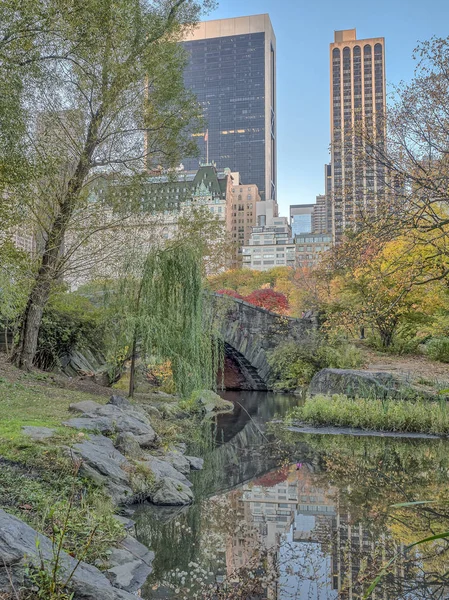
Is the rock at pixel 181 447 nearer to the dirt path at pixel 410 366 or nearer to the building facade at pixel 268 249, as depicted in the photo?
the dirt path at pixel 410 366

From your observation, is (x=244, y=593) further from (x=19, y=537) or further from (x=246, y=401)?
(x=246, y=401)

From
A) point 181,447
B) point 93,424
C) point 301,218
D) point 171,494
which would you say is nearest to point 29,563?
point 171,494

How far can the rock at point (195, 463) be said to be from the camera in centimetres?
704

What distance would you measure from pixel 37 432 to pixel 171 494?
150 cm

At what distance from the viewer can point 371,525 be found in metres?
4.50

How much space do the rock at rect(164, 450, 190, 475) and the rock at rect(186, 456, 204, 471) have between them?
0.09 m

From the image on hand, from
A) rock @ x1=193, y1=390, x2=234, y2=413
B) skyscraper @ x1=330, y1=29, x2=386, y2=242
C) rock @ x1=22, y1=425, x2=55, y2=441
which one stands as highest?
skyscraper @ x1=330, y1=29, x2=386, y2=242

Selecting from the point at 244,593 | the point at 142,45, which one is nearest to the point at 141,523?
the point at 244,593

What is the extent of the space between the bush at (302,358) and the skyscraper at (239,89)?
126 meters

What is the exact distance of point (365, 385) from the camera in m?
12.4

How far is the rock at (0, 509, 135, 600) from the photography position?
7.85ft

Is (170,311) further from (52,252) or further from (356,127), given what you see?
(356,127)

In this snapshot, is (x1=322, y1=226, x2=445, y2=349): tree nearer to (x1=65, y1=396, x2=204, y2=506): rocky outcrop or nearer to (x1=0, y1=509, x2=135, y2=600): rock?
(x1=65, y1=396, x2=204, y2=506): rocky outcrop

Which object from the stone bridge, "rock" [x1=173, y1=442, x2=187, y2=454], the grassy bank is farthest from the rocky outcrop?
the stone bridge
